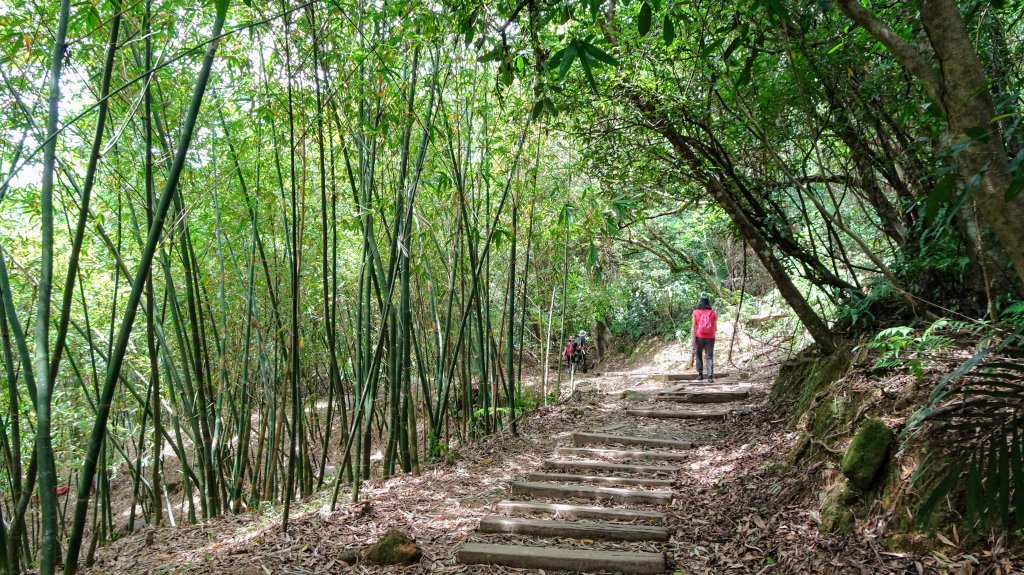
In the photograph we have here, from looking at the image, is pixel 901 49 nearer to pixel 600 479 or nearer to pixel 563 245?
pixel 600 479

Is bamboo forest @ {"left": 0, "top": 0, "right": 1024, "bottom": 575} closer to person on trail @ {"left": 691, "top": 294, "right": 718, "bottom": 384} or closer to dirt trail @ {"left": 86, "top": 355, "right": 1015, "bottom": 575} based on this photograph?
dirt trail @ {"left": 86, "top": 355, "right": 1015, "bottom": 575}

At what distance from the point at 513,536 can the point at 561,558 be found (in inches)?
13.6

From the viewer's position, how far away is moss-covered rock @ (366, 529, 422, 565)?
233 cm

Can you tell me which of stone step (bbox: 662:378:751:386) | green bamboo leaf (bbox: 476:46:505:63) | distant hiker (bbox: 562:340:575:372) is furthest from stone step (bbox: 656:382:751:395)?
green bamboo leaf (bbox: 476:46:505:63)

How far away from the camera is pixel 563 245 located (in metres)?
5.53

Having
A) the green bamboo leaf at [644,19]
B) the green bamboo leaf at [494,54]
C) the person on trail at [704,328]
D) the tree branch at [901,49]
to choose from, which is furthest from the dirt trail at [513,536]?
the person on trail at [704,328]

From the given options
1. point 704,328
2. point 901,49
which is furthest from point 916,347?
point 704,328

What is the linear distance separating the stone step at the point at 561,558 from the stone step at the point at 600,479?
34.9 inches

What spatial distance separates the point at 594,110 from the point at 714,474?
7.51ft

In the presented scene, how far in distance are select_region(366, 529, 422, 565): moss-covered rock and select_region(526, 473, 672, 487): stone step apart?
112 cm

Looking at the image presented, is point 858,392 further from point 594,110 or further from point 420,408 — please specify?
point 420,408

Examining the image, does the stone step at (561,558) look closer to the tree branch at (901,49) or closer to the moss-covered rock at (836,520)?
the moss-covered rock at (836,520)

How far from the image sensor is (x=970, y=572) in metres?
1.69

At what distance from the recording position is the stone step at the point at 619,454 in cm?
370
